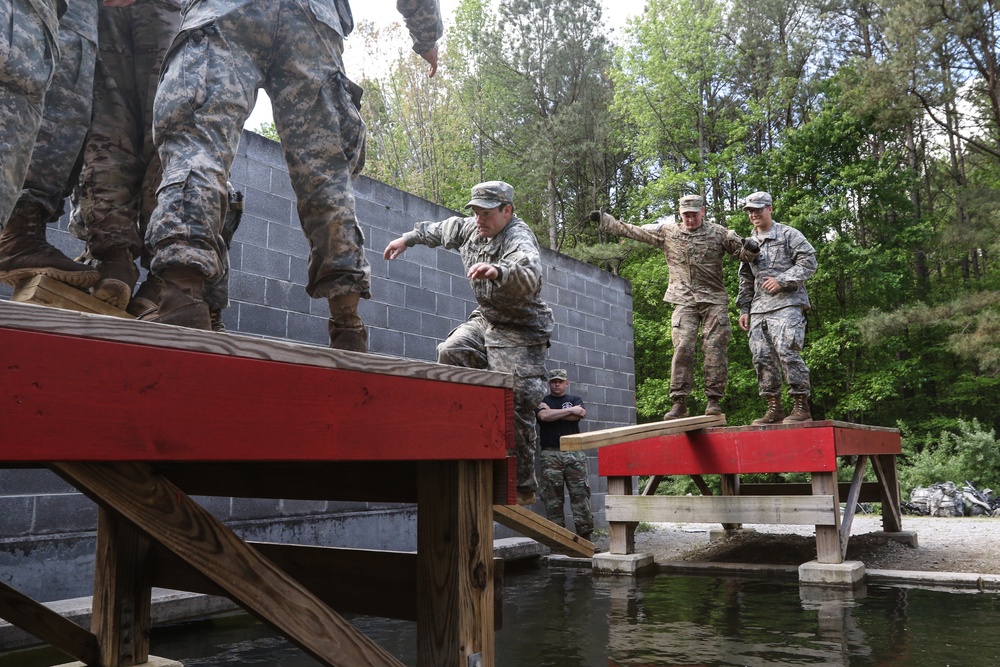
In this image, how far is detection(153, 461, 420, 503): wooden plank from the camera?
1.98m

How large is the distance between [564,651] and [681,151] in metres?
20.4

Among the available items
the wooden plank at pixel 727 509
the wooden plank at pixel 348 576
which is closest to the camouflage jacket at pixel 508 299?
the wooden plank at pixel 348 576

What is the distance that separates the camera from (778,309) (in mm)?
6875

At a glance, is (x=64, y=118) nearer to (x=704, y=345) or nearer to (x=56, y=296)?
(x=56, y=296)

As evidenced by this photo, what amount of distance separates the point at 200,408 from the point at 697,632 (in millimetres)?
3896

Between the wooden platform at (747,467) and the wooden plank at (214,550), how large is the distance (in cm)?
411

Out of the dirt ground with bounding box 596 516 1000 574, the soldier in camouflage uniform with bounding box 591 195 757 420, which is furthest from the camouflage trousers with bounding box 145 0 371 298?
the dirt ground with bounding box 596 516 1000 574

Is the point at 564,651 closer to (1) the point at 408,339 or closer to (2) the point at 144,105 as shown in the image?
(2) the point at 144,105

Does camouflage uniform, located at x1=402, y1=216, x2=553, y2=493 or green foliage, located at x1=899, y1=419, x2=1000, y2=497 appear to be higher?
camouflage uniform, located at x1=402, y1=216, x2=553, y2=493

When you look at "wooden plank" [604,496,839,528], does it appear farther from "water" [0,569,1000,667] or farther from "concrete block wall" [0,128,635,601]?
"concrete block wall" [0,128,635,601]

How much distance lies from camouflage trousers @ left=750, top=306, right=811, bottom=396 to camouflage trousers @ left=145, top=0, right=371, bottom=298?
5084mm

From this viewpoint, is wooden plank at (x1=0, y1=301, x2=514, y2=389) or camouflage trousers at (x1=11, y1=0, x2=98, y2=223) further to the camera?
camouflage trousers at (x1=11, y1=0, x2=98, y2=223)

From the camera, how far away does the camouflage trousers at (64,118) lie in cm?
227

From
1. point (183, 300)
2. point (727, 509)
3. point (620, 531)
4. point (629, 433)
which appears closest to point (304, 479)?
point (183, 300)
